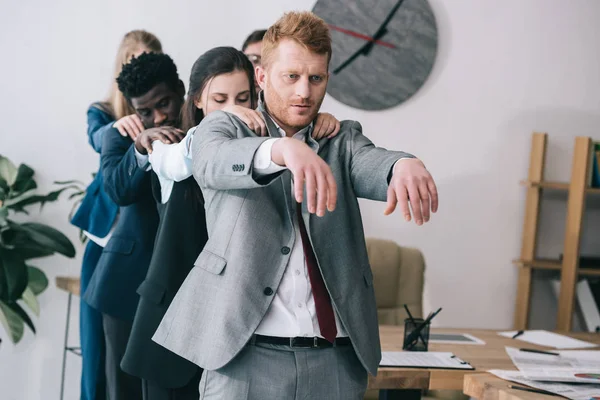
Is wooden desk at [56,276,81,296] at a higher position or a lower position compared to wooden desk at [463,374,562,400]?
lower

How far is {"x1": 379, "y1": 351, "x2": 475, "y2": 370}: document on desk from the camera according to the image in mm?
1824

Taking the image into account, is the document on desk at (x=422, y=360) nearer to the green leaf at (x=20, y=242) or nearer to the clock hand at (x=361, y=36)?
the green leaf at (x=20, y=242)

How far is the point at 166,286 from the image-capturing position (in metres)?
1.59

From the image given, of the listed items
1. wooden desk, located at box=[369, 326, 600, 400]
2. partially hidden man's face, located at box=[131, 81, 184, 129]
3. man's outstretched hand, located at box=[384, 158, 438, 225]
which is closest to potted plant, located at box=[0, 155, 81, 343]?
partially hidden man's face, located at box=[131, 81, 184, 129]

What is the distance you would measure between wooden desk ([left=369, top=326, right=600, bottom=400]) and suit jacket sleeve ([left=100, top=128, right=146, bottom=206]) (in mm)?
786

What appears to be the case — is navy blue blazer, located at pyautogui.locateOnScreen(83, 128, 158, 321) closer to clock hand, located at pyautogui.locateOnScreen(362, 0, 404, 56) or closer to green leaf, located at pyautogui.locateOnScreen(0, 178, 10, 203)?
green leaf, located at pyautogui.locateOnScreen(0, 178, 10, 203)

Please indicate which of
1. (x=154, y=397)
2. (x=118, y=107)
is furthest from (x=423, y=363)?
(x=118, y=107)

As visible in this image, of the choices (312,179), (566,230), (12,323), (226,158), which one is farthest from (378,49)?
(312,179)

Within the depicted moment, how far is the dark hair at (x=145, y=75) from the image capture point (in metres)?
1.89

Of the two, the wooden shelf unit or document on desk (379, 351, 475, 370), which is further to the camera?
the wooden shelf unit

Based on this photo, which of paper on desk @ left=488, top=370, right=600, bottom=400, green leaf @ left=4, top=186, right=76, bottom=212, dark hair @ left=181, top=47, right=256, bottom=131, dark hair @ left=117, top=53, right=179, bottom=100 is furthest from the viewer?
green leaf @ left=4, top=186, right=76, bottom=212

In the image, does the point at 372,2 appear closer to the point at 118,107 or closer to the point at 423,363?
the point at 118,107

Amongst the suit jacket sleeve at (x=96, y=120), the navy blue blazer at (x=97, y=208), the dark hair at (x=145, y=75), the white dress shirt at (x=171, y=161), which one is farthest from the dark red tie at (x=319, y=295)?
the suit jacket sleeve at (x=96, y=120)

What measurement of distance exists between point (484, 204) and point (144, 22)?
2.01 m
